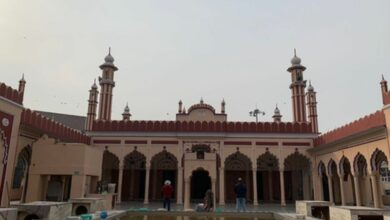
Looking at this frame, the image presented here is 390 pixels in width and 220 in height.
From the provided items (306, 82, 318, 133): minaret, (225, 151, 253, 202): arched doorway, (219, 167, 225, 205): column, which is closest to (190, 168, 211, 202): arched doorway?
(225, 151, 253, 202): arched doorway

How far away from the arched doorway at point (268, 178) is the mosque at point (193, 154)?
0.22ft

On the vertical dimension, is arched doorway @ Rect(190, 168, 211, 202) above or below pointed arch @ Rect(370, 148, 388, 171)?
below

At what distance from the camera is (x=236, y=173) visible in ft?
75.3

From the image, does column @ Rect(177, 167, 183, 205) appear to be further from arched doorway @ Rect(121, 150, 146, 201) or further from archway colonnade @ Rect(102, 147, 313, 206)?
arched doorway @ Rect(121, 150, 146, 201)

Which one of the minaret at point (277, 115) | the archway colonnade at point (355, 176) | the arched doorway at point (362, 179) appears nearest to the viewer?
the archway colonnade at point (355, 176)

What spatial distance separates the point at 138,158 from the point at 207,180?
5015mm

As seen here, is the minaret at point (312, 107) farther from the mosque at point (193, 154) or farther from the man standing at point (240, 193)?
the man standing at point (240, 193)

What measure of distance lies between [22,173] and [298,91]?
60.5 ft

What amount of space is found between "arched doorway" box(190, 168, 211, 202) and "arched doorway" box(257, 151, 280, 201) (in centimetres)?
369

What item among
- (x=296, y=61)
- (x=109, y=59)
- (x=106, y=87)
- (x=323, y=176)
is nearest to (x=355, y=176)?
(x=323, y=176)

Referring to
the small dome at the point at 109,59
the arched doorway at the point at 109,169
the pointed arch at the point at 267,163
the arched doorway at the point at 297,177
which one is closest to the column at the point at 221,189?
the pointed arch at the point at 267,163

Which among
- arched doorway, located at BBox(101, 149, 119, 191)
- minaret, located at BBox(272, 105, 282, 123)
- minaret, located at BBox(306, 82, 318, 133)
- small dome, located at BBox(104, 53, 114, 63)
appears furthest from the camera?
minaret, located at BBox(272, 105, 282, 123)

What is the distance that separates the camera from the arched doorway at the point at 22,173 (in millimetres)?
14234

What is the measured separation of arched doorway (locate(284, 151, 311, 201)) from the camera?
21531 millimetres
